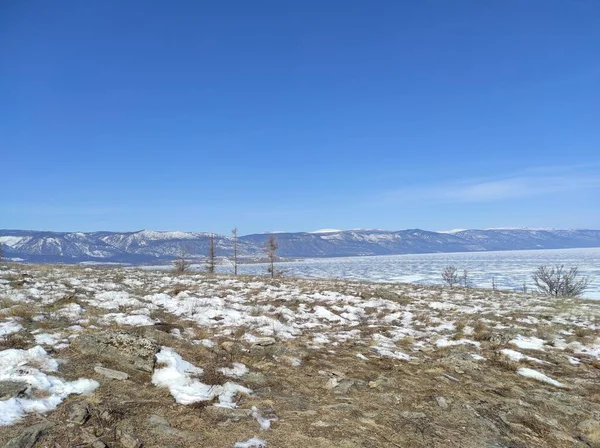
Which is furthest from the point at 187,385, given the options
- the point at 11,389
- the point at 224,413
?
the point at 11,389

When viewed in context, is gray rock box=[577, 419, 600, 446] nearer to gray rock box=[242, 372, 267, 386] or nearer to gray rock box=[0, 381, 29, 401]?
gray rock box=[242, 372, 267, 386]

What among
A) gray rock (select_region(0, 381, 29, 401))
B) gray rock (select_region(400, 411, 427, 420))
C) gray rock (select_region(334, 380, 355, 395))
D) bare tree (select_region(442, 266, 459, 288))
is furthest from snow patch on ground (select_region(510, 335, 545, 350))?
bare tree (select_region(442, 266, 459, 288))

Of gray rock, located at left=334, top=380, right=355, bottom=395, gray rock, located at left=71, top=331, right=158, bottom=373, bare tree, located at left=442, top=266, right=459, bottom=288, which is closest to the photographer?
gray rock, located at left=334, top=380, right=355, bottom=395

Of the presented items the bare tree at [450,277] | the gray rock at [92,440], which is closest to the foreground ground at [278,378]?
the gray rock at [92,440]

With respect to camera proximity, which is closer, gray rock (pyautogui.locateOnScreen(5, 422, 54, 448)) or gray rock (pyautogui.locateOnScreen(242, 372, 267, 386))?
gray rock (pyautogui.locateOnScreen(5, 422, 54, 448))

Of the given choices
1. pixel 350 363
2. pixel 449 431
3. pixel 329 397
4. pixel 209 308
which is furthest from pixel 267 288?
pixel 449 431

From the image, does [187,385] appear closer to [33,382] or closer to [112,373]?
[112,373]

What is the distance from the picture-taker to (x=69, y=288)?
15141 millimetres

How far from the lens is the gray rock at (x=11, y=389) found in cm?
538

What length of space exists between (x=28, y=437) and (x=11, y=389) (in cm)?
158

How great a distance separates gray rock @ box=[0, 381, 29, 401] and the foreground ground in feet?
0.09

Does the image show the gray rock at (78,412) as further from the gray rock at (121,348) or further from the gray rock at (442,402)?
the gray rock at (442,402)

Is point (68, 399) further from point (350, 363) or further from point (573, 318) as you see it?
point (573, 318)

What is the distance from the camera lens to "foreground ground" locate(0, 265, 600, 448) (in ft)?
16.8
